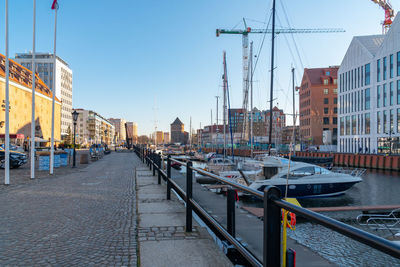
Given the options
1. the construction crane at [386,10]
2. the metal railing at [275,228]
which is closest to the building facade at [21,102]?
the metal railing at [275,228]

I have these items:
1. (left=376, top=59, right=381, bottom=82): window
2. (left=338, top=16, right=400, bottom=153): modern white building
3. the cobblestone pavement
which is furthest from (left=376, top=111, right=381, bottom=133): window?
the cobblestone pavement

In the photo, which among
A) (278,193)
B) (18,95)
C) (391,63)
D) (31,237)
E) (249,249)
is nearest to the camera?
(278,193)

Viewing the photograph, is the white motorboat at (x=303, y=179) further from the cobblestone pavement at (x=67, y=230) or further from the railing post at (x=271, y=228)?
the railing post at (x=271, y=228)

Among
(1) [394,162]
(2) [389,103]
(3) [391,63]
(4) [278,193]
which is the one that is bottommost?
(1) [394,162]

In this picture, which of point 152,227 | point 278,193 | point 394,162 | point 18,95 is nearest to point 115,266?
point 152,227

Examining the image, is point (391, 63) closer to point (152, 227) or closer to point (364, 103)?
point (364, 103)

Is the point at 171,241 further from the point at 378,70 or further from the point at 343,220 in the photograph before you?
the point at 378,70

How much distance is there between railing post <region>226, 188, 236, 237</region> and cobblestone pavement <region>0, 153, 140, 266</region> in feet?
4.48

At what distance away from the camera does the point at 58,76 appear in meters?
101

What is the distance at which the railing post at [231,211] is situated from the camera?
354cm

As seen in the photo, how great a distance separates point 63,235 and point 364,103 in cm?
6042

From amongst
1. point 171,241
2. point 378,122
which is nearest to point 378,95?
point 378,122

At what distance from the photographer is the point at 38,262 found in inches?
152

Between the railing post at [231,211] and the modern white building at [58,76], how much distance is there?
347 feet
